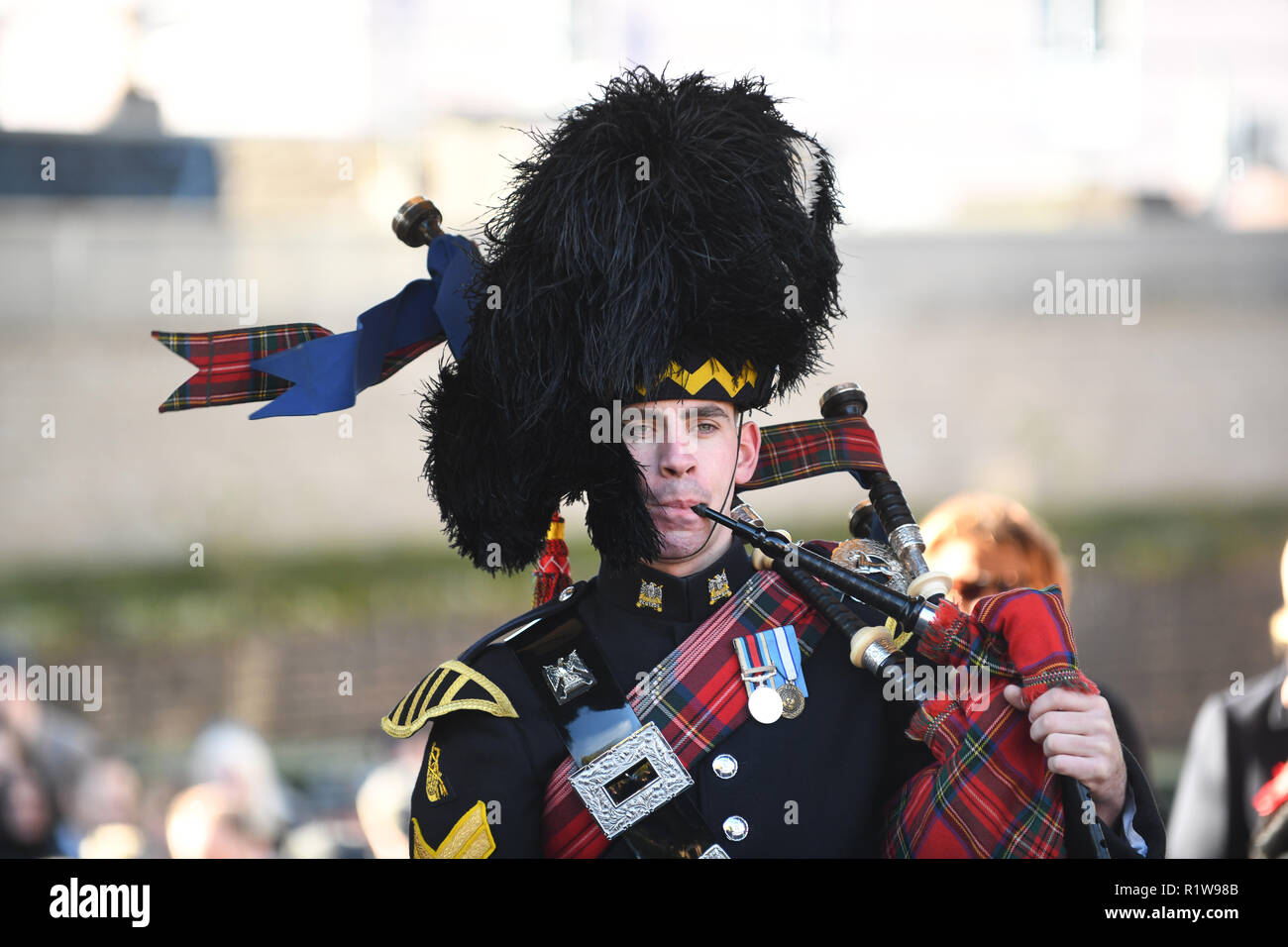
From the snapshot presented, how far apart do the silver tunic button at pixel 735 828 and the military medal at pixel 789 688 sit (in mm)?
187

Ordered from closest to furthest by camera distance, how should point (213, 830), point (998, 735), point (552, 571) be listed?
point (998, 735)
point (552, 571)
point (213, 830)

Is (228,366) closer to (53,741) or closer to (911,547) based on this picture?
(911,547)

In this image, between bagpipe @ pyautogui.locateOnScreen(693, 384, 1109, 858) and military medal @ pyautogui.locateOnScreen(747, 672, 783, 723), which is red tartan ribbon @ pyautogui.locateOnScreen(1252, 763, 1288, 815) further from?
military medal @ pyautogui.locateOnScreen(747, 672, 783, 723)

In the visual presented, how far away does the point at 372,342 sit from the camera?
2475 mm

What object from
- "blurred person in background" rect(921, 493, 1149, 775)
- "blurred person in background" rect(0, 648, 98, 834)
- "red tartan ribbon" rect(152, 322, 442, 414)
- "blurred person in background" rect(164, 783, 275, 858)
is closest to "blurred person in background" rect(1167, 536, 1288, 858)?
"blurred person in background" rect(921, 493, 1149, 775)

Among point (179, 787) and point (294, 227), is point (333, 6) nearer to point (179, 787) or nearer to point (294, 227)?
point (294, 227)

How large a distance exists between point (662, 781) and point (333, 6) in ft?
26.6

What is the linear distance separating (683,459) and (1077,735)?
696mm

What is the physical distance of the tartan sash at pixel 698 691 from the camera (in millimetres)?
2199

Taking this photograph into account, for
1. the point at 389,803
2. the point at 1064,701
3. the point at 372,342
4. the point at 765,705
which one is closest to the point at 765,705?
the point at 765,705

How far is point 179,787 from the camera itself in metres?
6.37

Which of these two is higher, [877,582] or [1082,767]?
[877,582]

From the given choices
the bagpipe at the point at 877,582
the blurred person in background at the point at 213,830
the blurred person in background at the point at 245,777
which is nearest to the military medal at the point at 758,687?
the bagpipe at the point at 877,582
